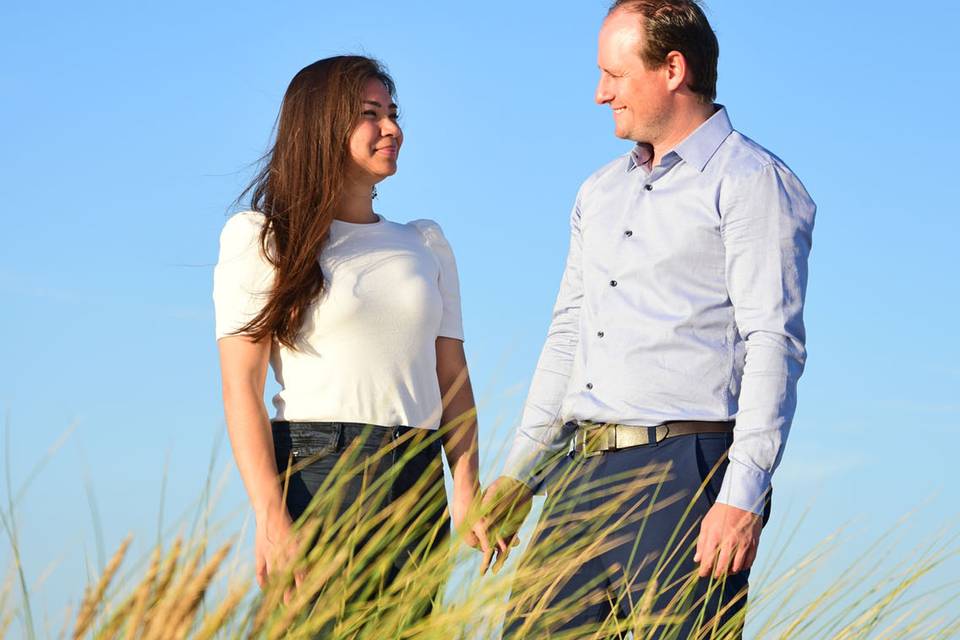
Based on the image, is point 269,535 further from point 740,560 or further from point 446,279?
point 740,560

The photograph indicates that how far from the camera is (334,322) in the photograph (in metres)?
2.91

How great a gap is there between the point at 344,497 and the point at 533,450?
0.49m

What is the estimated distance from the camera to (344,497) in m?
2.74

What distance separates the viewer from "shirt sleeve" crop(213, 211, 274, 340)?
2883mm

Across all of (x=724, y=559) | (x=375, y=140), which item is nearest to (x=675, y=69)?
(x=375, y=140)

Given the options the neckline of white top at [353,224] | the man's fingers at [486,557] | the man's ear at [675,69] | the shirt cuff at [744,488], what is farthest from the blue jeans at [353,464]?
the man's ear at [675,69]

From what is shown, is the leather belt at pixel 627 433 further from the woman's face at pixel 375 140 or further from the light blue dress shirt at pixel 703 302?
the woman's face at pixel 375 140

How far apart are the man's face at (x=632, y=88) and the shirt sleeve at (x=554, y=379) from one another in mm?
360

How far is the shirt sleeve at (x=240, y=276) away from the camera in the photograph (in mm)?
2883

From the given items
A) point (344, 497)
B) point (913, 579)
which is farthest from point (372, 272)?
point (913, 579)

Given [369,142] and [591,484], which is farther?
[369,142]

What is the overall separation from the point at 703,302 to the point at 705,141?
1.32ft

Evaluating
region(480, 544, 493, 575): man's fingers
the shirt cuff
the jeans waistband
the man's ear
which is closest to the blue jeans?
the jeans waistband

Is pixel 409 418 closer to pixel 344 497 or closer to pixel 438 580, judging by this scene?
pixel 344 497
